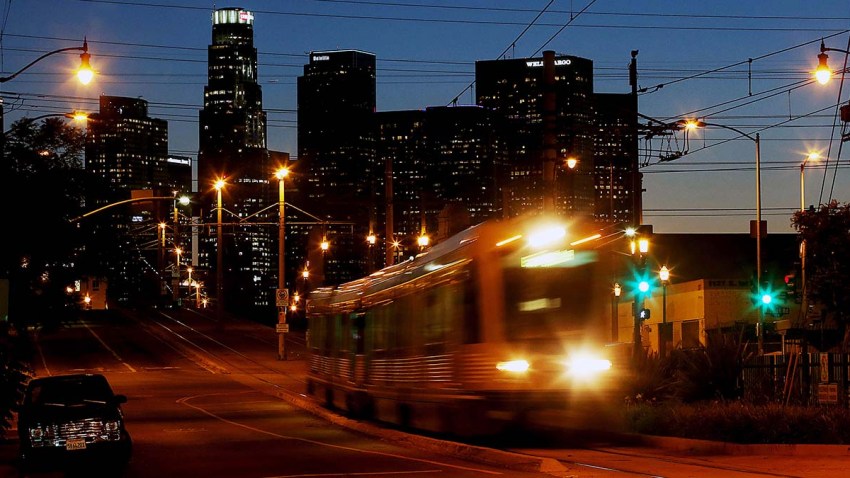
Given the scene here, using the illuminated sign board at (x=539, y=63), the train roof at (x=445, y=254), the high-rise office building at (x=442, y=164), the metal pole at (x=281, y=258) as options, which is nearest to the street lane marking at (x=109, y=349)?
the metal pole at (x=281, y=258)

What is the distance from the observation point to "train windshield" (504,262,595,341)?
19.8 meters

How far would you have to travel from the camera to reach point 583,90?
198ft

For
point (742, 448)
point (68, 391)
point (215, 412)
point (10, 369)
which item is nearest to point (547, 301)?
point (742, 448)

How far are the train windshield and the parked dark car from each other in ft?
22.0

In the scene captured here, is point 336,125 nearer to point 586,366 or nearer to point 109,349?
point 109,349

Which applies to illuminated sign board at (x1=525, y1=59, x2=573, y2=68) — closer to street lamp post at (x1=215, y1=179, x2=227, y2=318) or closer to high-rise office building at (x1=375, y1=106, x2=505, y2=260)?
high-rise office building at (x1=375, y1=106, x2=505, y2=260)

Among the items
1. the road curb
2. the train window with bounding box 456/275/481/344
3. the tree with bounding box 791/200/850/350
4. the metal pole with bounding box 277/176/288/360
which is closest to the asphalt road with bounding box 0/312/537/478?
the metal pole with bounding box 277/176/288/360

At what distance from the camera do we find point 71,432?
1934 cm

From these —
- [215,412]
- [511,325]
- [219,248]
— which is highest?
[219,248]

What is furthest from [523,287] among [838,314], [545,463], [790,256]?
[790,256]

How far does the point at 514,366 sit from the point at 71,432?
7.26m

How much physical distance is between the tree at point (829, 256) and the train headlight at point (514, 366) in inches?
1155

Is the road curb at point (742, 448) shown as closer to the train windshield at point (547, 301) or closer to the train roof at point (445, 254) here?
the train windshield at point (547, 301)

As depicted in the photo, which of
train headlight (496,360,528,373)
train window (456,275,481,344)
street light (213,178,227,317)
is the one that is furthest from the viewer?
street light (213,178,227,317)
